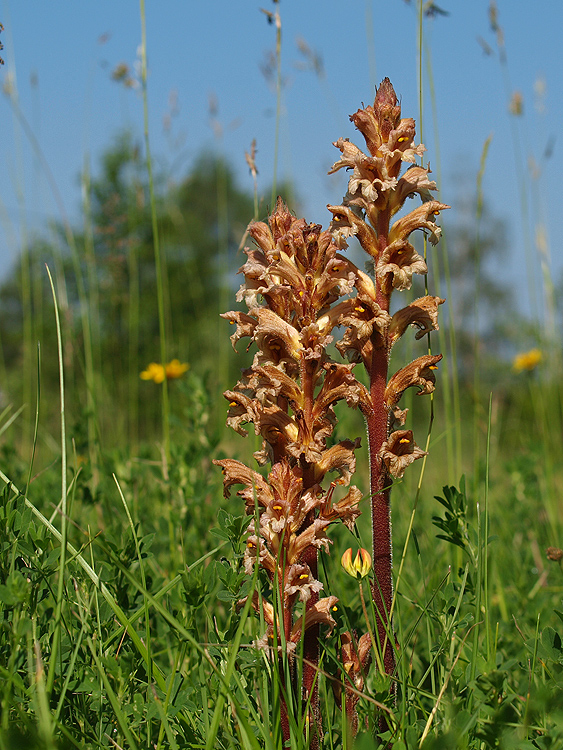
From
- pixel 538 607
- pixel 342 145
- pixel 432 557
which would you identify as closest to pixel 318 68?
pixel 342 145

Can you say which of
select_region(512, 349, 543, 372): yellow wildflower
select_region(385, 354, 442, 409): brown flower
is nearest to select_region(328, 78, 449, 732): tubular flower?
select_region(385, 354, 442, 409): brown flower

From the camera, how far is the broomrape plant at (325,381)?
4.89 ft

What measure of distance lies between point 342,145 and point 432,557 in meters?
1.78

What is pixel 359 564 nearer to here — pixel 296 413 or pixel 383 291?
pixel 296 413

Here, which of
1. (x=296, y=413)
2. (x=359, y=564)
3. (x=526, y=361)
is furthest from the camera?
(x=526, y=361)

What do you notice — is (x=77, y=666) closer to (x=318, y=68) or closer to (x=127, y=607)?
(x=127, y=607)

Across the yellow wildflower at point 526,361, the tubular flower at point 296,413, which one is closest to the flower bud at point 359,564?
the tubular flower at point 296,413

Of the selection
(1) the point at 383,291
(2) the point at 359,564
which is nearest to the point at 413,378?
(1) the point at 383,291

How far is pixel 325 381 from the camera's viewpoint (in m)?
1.57

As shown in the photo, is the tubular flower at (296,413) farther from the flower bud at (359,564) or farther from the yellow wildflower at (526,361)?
the yellow wildflower at (526,361)

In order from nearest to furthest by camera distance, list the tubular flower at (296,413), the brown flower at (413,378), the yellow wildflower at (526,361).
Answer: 1. the tubular flower at (296,413)
2. the brown flower at (413,378)
3. the yellow wildflower at (526,361)

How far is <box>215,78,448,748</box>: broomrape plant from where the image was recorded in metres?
1.49

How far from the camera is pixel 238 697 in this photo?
1.61 metres

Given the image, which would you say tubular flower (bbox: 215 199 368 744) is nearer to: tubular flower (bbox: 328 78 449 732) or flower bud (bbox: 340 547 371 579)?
tubular flower (bbox: 328 78 449 732)
